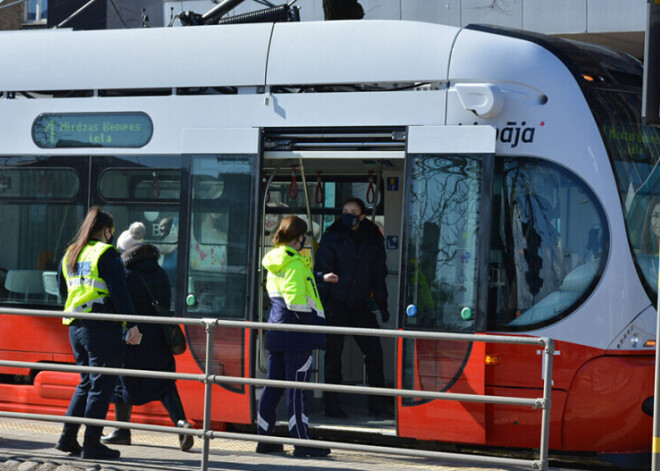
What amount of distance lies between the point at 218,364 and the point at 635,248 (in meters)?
3.21

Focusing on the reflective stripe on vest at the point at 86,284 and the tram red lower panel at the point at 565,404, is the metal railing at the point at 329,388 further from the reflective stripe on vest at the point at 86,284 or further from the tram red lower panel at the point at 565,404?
the tram red lower panel at the point at 565,404

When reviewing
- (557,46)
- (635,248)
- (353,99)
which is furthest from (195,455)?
(557,46)

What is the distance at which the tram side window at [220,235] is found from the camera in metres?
7.96

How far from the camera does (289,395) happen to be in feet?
24.2

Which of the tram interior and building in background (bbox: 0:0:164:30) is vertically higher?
building in background (bbox: 0:0:164:30)

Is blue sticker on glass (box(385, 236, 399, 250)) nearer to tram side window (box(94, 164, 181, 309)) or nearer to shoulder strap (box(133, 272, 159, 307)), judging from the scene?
tram side window (box(94, 164, 181, 309))

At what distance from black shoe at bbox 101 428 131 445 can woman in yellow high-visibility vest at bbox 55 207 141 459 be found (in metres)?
0.45

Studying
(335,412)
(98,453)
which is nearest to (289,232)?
(335,412)

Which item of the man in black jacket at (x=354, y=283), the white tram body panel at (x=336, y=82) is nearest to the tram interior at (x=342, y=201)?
the man in black jacket at (x=354, y=283)

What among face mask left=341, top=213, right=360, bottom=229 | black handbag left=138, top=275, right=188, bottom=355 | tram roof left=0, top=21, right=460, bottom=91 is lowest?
black handbag left=138, top=275, right=188, bottom=355

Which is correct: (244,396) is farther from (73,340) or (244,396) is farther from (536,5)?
(536,5)

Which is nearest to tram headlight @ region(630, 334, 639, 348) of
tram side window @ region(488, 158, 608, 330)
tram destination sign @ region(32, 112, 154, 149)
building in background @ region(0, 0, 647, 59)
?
tram side window @ region(488, 158, 608, 330)

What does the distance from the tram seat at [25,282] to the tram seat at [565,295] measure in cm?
406

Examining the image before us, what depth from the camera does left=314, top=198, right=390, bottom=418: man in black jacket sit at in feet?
28.3
